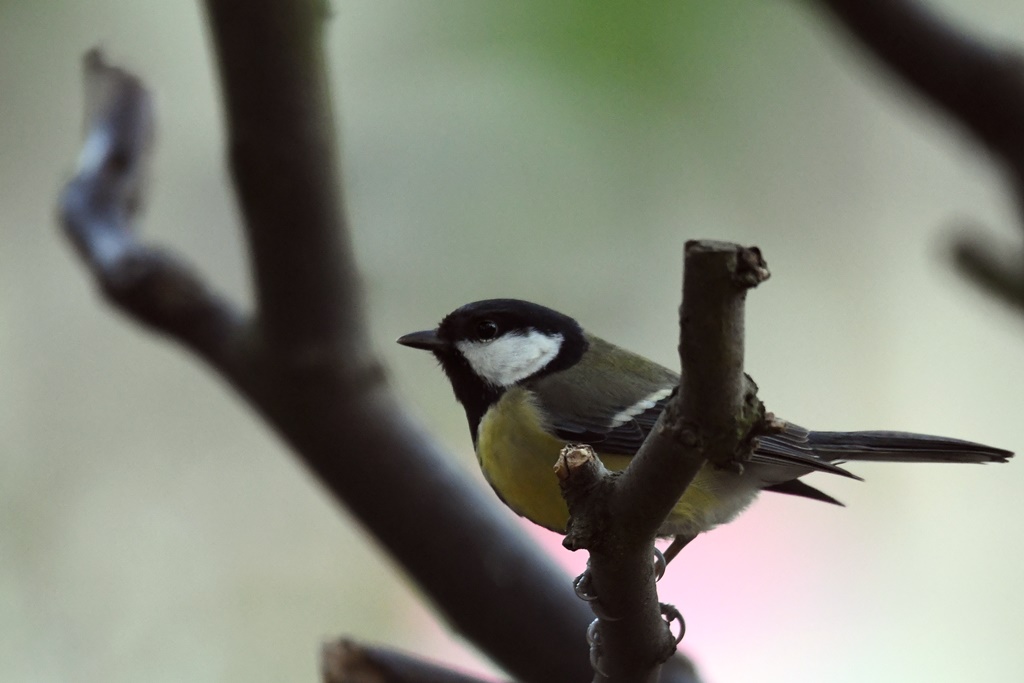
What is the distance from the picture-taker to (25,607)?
1.49 m

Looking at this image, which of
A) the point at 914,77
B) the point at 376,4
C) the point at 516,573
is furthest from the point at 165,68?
the point at 914,77

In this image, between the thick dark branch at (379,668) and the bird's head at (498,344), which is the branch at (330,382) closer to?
the bird's head at (498,344)

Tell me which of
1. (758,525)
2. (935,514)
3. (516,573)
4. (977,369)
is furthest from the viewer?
(977,369)

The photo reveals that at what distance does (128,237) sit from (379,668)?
544mm

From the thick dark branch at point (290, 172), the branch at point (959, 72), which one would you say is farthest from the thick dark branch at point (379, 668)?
the branch at point (959, 72)

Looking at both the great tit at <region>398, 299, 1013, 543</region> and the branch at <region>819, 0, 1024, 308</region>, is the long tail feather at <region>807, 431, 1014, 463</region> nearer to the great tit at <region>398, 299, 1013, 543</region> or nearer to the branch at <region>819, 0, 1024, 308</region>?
the great tit at <region>398, 299, 1013, 543</region>

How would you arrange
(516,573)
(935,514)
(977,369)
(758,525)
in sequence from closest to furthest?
(516,573) < (758,525) < (935,514) < (977,369)

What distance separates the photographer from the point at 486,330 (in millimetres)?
992

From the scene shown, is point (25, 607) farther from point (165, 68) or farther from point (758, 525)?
point (758, 525)

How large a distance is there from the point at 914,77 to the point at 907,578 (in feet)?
3.34

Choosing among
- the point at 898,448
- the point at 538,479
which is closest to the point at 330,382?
the point at 538,479

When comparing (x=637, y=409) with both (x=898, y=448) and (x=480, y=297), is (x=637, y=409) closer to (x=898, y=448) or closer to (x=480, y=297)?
(x=898, y=448)

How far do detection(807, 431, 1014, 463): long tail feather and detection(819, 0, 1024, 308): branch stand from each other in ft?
0.38

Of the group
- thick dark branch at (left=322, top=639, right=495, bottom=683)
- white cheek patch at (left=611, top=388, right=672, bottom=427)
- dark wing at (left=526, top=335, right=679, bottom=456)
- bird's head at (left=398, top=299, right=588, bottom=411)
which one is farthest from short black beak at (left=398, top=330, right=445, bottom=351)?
thick dark branch at (left=322, top=639, right=495, bottom=683)
